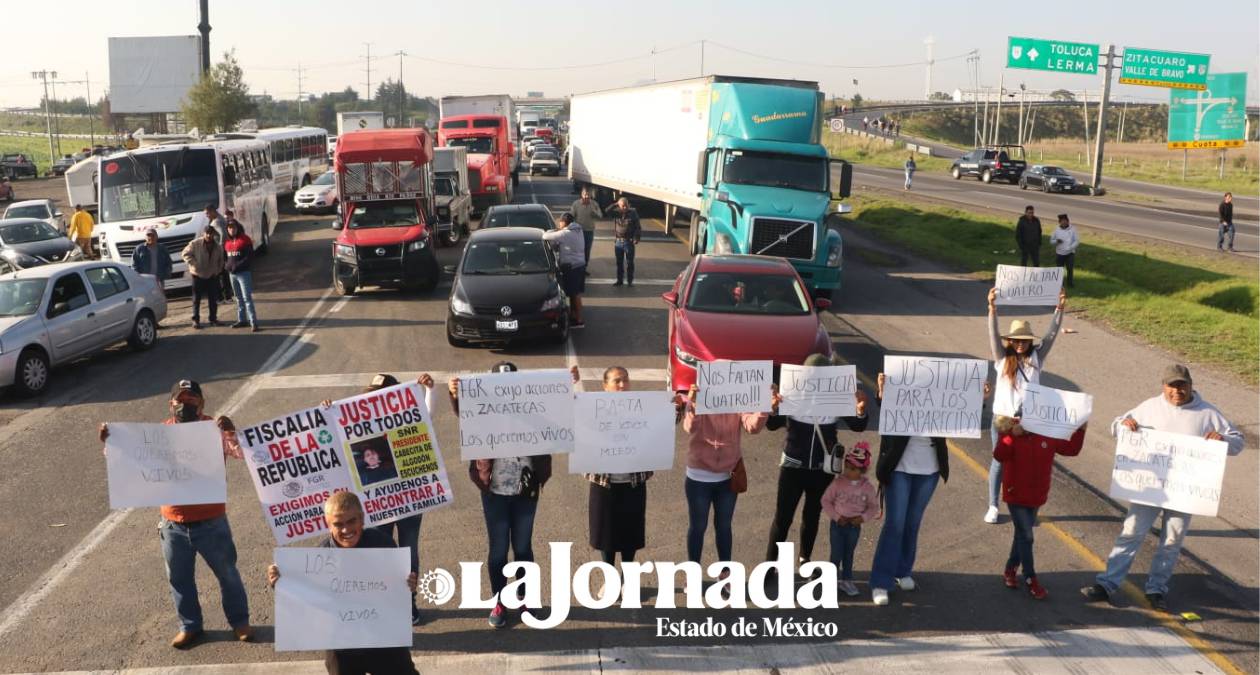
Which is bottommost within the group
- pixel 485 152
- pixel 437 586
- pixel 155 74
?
pixel 437 586

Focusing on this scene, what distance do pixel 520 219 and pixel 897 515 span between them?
14683 mm

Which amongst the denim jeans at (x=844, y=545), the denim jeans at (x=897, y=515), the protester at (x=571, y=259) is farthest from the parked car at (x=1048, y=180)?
the denim jeans at (x=844, y=545)

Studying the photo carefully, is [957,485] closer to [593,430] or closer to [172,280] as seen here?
[593,430]

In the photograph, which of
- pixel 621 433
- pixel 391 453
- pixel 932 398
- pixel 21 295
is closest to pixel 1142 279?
pixel 932 398

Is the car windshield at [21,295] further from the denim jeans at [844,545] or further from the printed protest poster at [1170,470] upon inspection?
the printed protest poster at [1170,470]

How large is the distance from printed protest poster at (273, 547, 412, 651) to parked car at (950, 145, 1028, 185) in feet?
172

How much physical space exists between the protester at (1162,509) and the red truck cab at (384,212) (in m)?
15.3

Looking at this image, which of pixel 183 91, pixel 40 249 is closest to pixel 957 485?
pixel 40 249

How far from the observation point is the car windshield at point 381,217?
20.9 meters

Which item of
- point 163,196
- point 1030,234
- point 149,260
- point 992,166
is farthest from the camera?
point 992,166

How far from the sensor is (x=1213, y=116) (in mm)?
39344

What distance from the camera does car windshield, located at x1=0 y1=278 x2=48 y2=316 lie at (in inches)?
551

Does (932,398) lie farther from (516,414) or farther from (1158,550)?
(516,414)

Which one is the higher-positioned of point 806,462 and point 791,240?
point 791,240
